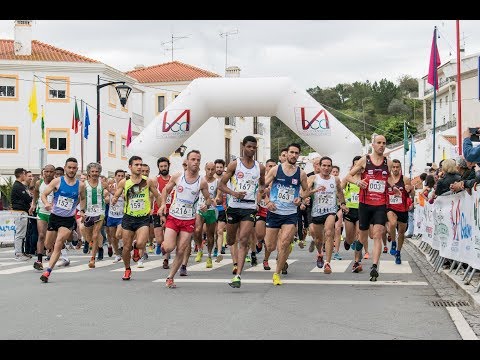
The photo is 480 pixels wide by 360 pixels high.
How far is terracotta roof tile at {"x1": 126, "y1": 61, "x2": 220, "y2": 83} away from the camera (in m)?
68.2

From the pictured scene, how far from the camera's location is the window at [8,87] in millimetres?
52250

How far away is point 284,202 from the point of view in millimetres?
12945

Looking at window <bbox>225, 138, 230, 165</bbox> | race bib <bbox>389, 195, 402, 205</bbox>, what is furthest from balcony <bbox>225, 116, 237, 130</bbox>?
race bib <bbox>389, 195, 402, 205</bbox>

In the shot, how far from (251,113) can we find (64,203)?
10.9 metres

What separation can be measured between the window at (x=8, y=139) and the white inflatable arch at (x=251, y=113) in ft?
96.1

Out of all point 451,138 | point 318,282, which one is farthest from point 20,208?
point 451,138

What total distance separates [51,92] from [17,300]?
143ft

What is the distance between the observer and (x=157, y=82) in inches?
2677

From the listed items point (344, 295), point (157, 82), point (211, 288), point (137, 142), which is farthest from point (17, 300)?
point (157, 82)

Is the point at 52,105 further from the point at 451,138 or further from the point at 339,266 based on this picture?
the point at 339,266

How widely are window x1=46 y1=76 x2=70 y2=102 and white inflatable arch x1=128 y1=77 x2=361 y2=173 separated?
29.7 meters

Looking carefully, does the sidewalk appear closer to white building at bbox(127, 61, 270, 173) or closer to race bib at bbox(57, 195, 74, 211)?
race bib at bbox(57, 195, 74, 211)
